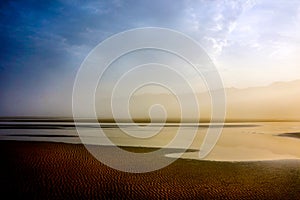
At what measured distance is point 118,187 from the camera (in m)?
13.3

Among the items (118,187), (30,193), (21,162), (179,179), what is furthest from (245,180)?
(21,162)

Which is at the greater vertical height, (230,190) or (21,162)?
(21,162)

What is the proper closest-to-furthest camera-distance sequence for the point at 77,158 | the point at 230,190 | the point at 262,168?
the point at 230,190, the point at 262,168, the point at 77,158

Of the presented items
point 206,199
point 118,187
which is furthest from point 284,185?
point 118,187

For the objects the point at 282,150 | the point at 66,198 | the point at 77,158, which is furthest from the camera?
the point at 282,150

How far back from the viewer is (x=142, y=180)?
1470 cm

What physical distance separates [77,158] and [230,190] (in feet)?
35.7

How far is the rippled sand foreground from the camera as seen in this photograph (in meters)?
12.4

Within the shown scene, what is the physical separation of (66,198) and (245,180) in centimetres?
927

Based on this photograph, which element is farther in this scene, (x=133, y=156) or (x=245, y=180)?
(x=133, y=156)

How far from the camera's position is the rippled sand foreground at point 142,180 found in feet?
40.8

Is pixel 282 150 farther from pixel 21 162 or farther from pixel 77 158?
pixel 21 162

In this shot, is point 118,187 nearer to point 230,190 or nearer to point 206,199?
point 206,199

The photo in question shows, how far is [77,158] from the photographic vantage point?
19.5m
